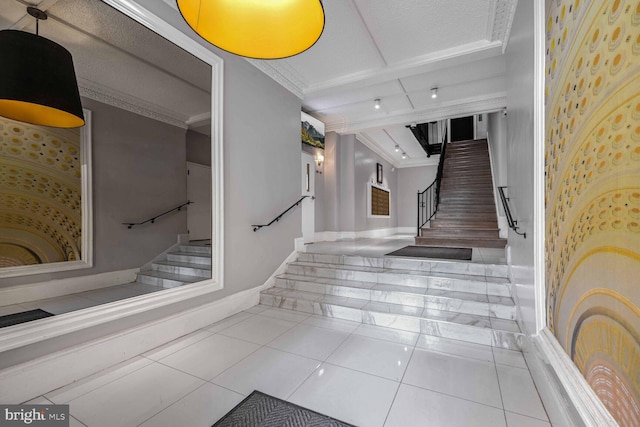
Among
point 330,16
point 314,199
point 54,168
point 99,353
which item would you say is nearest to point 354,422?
point 99,353

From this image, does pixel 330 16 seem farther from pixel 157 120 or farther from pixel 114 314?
pixel 114 314

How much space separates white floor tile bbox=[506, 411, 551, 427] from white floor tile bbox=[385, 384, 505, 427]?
0.12 ft

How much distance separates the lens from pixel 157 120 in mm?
3381

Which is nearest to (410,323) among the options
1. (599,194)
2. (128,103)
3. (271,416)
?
(271,416)

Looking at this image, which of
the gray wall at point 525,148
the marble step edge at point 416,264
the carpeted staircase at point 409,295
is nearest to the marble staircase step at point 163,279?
the carpeted staircase at point 409,295

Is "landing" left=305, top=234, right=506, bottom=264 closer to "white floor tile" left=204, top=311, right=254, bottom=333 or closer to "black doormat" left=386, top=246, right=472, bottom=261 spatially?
"black doormat" left=386, top=246, right=472, bottom=261

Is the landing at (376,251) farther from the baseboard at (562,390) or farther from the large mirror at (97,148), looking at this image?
the large mirror at (97,148)

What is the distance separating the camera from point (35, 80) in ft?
5.92

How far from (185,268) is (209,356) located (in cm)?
113

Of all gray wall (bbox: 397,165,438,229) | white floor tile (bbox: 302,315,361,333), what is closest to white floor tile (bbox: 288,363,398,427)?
white floor tile (bbox: 302,315,361,333)

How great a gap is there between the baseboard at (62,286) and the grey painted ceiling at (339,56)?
173cm

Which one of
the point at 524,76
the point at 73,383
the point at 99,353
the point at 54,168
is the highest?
the point at 524,76

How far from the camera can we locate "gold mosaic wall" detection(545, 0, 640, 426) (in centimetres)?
74

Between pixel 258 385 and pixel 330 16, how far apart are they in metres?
3.42
